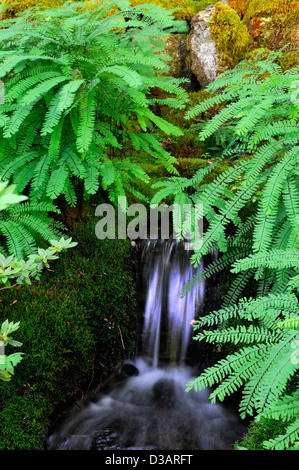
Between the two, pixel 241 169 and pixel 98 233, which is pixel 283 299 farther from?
pixel 98 233

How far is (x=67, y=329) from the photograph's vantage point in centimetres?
332

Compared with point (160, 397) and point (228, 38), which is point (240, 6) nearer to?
point (228, 38)

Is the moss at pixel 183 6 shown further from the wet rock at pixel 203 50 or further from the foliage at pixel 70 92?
the foliage at pixel 70 92

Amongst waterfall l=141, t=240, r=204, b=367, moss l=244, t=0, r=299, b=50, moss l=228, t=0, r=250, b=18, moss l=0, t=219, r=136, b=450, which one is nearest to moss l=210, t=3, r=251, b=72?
moss l=244, t=0, r=299, b=50

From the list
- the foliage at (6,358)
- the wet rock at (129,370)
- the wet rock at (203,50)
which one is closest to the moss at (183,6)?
the wet rock at (203,50)

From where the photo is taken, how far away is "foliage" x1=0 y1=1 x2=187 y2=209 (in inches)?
A: 122

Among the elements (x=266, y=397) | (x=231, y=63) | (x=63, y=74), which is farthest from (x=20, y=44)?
(x=231, y=63)

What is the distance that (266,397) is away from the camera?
2119 mm

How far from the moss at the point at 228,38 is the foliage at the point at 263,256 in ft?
14.0

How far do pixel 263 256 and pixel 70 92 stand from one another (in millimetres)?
2015

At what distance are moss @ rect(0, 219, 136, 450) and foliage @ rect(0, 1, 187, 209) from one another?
2.57ft

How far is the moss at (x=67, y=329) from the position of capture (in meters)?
2.83

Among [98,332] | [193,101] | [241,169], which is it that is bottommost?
[98,332]

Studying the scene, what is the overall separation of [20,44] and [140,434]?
376cm
